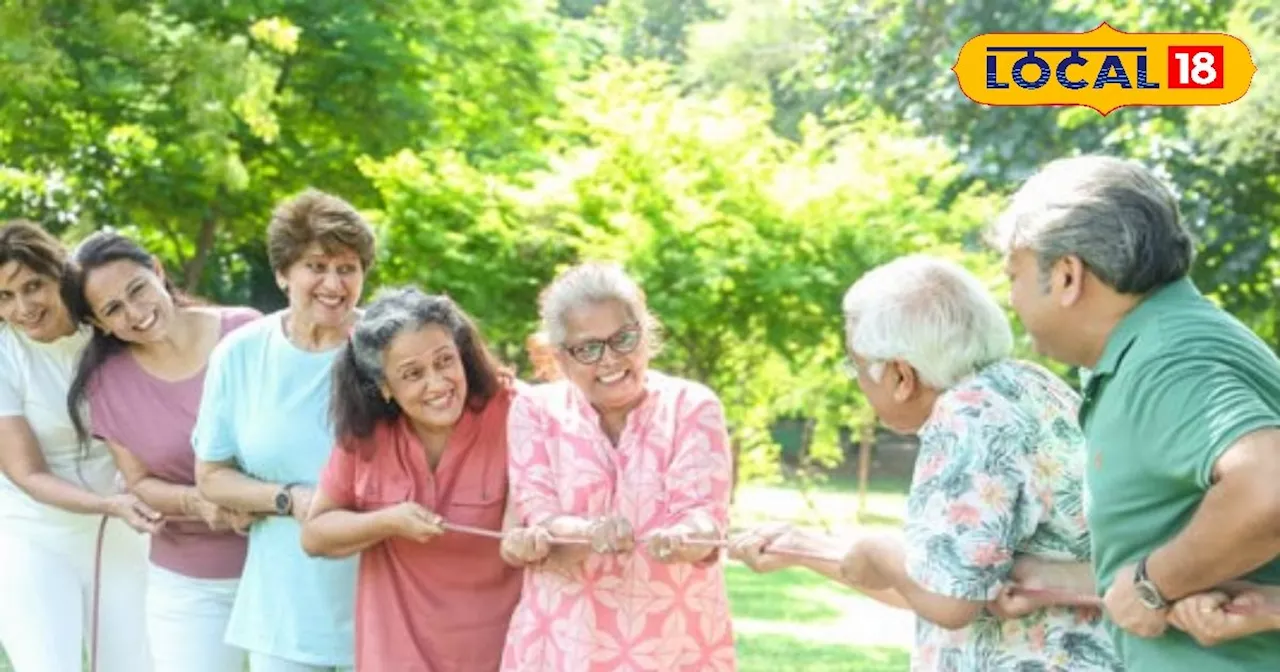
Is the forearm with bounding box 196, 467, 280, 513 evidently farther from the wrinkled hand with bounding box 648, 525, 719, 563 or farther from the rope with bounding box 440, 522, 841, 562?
the wrinkled hand with bounding box 648, 525, 719, 563

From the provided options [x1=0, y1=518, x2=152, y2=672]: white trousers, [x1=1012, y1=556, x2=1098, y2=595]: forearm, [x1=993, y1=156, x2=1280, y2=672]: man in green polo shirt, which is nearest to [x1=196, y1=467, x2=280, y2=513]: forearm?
[x1=0, y1=518, x2=152, y2=672]: white trousers

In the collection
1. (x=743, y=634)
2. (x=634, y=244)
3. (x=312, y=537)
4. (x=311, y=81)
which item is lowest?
(x=743, y=634)

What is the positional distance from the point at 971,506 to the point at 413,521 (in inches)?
59.3

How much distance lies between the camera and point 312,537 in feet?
14.7

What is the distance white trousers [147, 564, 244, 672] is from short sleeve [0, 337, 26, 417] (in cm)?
81

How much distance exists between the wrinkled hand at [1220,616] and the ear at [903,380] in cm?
69

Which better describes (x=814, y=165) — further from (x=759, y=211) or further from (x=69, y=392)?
(x=69, y=392)

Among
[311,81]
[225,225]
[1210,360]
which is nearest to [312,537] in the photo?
[1210,360]

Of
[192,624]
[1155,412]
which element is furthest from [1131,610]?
[192,624]

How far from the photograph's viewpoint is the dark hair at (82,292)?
Answer: 210 inches

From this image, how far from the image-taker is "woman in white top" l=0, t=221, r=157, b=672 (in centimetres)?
562

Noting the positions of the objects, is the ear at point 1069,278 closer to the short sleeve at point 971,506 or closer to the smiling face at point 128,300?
the short sleeve at point 971,506

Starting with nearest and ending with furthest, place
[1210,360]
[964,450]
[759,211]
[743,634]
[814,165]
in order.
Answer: [1210,360], [964,450], [743,634], [759,211], [814,165]

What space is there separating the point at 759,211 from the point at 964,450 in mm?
13090
